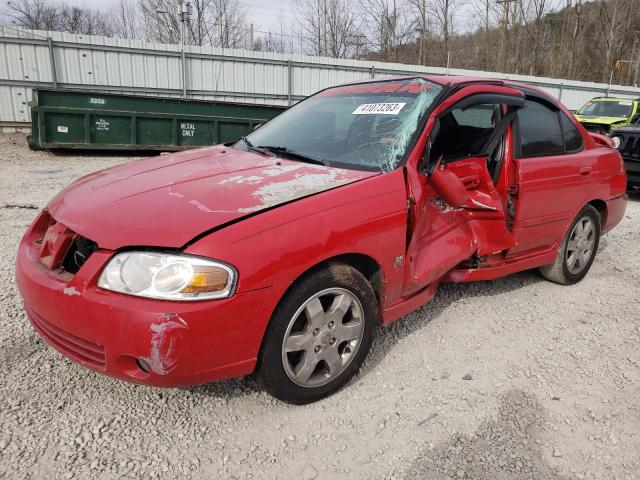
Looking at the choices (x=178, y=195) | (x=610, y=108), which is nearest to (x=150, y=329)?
(x=178, y=195)

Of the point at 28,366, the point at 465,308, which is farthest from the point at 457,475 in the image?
the point at 28,366

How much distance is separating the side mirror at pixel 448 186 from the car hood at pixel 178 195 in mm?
545

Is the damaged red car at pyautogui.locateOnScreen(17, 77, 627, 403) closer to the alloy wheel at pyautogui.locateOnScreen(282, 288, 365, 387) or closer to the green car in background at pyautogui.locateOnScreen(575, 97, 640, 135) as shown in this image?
the alloy wheel at pyautogui.locateOnScreen(282, 288, 365, 387)

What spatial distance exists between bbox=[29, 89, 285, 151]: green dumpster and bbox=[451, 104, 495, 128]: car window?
742 centimetres

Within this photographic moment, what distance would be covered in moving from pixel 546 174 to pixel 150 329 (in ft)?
9.84

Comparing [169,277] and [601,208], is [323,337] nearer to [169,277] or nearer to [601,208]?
[169,277]

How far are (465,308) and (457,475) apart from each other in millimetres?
1702

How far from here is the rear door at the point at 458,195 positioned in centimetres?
274

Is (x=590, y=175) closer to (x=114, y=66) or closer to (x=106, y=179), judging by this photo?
(x=106, y=179)

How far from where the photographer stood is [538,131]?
11.7ft

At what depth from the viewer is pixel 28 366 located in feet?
8.22

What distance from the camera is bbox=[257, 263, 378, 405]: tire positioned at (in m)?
2.10

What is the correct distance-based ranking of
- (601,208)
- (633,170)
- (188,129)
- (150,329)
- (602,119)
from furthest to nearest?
(602,119) < (188,129) < (633,170) < (601,208) < (150,329)

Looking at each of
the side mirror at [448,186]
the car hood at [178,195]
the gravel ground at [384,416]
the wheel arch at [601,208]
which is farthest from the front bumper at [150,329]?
the wheel arch at [601,208]
